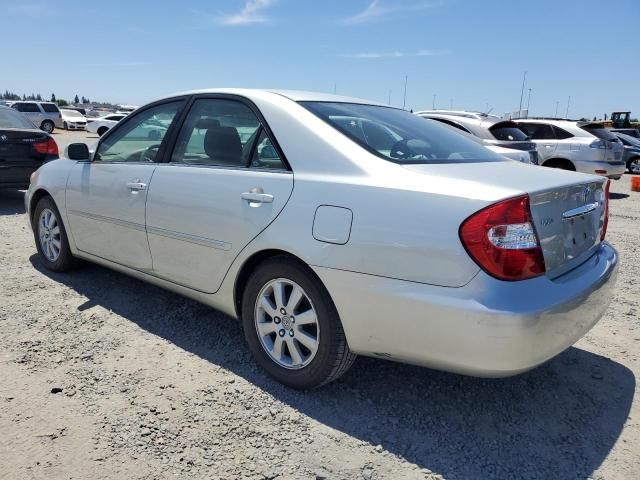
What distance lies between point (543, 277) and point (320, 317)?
1.05m

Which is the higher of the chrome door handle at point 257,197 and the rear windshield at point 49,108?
the rear windshield at point 49,108

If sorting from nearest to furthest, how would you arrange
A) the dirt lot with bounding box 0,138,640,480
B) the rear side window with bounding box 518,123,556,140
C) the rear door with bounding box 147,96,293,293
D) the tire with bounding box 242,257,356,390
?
the dirt lot with bounding box 0,138,640,480 < the tire with bounding box 242,257,356,390 < the rear door with bounding box 147,96,293,293 < the rear side window with bounding box 518,123,556,140

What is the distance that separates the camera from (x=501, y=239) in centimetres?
214

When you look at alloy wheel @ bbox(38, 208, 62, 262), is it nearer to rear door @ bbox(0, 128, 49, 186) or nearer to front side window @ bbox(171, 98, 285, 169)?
front side window @ bbox(171, 98, 285, 169)

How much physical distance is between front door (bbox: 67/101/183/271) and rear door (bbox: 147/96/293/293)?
0.16m

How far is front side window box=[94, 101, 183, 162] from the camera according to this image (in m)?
3.59

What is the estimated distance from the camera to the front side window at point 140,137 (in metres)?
3.59

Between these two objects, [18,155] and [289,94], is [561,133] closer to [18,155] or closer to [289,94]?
[289,94]

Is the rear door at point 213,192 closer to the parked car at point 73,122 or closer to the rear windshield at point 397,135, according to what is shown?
the rear windshield at point 397,135

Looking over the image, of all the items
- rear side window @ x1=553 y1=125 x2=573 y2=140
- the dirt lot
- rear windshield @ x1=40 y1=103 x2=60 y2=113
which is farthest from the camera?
rear windshield @ x1=40 y1=103 x2=60 y2=113

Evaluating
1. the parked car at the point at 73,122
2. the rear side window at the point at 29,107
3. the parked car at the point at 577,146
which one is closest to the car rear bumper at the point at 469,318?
the parked car at the point at 577,146

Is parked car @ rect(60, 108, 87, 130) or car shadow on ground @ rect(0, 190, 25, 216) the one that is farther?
parked car @ rect(60, 108, 87, 130)

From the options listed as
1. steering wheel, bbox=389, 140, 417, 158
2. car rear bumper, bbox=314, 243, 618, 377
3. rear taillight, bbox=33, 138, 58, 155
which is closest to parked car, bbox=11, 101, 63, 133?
rear taillight, bbox=33, 138, 58, 155

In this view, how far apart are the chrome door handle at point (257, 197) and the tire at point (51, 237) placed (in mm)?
2285
